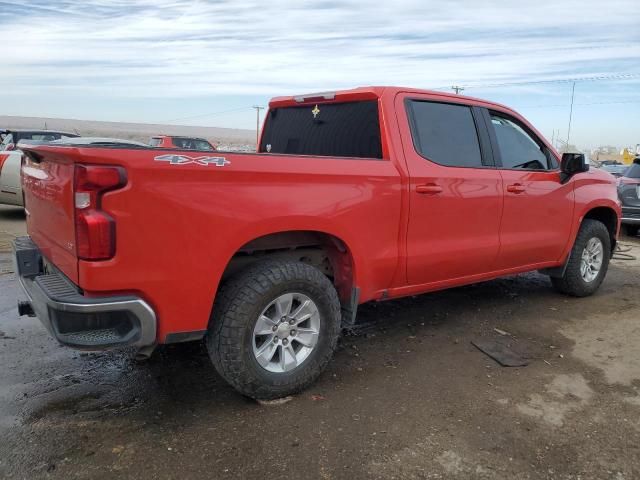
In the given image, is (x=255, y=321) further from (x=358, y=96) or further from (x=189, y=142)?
(x=189, y=142)

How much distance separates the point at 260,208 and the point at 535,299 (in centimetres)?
392

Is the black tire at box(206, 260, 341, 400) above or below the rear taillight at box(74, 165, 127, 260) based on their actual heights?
below

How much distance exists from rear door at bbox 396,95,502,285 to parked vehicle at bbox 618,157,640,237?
713 cm

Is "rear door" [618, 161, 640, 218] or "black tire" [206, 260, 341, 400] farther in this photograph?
→ "rear door" [618, 161, 640, 218]

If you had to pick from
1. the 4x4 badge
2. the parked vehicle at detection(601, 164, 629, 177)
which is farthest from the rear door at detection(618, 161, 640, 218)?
the 4x4 badge

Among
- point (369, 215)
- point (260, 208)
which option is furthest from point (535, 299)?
point (260, 208)

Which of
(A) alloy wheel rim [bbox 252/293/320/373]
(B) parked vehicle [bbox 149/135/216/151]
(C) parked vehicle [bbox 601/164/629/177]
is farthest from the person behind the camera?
(B) parked vehicle [bbox 149/135/216/151]

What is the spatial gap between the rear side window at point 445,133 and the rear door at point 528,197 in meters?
0.28

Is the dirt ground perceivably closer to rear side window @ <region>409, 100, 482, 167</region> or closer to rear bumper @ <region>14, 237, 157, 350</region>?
rear bumper @ <region>14, 237, 157, 350</region>

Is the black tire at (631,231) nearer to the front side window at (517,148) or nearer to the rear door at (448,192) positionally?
the front side window at (517,148)

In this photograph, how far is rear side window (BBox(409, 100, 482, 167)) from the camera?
13.9 feet

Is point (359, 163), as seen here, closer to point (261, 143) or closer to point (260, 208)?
point (260, 208)

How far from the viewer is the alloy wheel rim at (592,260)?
5.94 metres

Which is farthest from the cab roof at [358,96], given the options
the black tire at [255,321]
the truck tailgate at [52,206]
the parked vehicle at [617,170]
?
the parked vehicle at [617,170]
